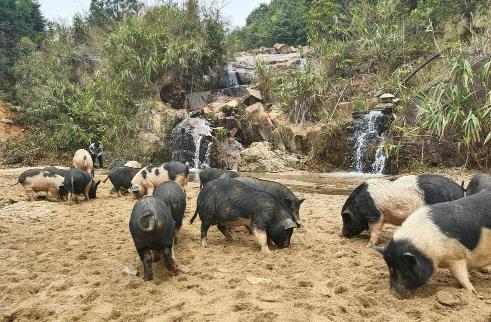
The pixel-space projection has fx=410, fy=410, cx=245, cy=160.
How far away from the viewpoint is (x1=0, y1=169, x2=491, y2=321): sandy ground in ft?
10.1

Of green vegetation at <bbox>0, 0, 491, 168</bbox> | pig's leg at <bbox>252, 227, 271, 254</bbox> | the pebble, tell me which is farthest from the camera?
green vegetation at <bbox>0, 0, 491, 168</bbox>

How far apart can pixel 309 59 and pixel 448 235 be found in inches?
700

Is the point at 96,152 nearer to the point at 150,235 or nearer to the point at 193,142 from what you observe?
the point at 193,142

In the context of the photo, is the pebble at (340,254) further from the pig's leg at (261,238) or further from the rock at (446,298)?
the rock at (446,298)

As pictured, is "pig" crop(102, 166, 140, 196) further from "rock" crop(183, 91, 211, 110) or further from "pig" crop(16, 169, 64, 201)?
"rock" crop(183, 91, 211, 110)

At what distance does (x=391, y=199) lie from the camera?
16.0 feet

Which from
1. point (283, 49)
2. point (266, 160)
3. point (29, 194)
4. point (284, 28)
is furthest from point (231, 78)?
point (29, 194)

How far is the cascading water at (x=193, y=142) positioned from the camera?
1642 centimetres

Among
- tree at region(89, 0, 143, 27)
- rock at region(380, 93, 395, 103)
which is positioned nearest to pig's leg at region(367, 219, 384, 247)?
rock at region(380, 93, 395, 103)

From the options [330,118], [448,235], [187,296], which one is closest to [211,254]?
Result: [187,296]

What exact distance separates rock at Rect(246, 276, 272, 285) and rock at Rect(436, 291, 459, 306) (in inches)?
55.5

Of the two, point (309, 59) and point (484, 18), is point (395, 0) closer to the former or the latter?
point (309, 59)

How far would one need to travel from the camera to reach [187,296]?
3484mm

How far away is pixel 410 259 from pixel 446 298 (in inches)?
14.4
